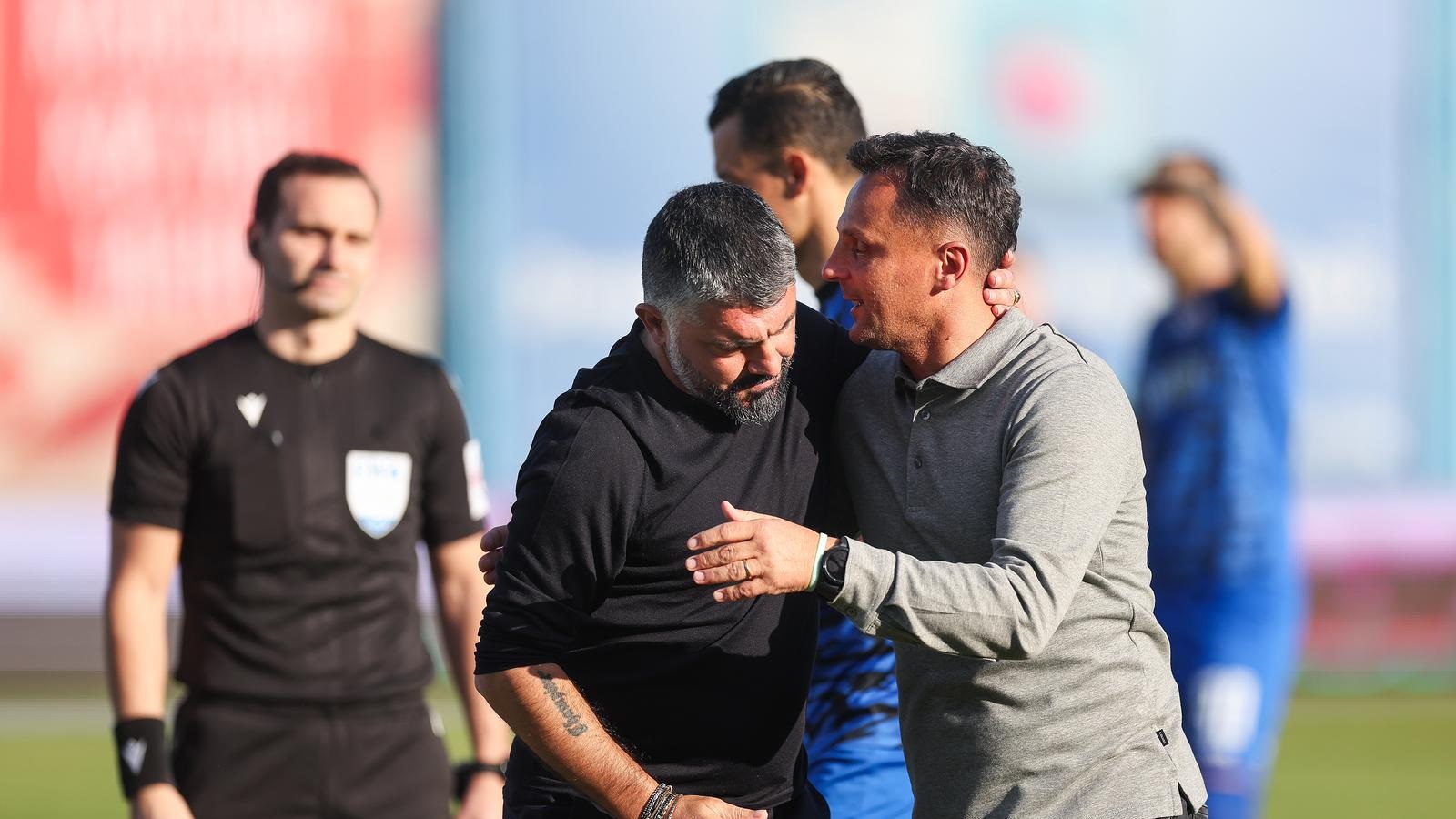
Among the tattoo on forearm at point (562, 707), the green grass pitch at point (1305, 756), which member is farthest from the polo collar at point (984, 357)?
the green grass pitch at point (1305, 756)

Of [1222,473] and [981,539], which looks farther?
[1222,473]

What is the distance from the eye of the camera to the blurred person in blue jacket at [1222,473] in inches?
265

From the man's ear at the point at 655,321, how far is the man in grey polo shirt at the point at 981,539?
0.33m

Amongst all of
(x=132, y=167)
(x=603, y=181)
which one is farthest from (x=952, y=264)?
(x=603, y=181)

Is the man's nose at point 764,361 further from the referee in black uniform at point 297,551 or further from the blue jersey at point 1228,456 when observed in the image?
the blue jersey at point 1228,456

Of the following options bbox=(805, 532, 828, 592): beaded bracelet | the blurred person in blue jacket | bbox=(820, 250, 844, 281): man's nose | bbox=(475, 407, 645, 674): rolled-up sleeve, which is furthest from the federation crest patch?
the blurred person in blue jacket

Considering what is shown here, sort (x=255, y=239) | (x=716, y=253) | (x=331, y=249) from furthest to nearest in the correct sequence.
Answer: (x=255, y=239) < (x=331, y=249) < (x=716, y=253)

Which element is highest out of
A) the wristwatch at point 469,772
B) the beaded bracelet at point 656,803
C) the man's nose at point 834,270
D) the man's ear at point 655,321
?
the man's nose at point 834,270

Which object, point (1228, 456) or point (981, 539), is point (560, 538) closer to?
point (981, 539)

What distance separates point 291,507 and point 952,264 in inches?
81.7

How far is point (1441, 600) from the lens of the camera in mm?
15953

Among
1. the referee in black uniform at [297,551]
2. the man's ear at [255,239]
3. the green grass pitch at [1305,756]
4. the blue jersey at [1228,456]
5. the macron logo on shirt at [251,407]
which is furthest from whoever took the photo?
the green grass pitch at [1305,756]

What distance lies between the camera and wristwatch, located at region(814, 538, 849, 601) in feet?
9.62

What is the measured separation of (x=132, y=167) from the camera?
16.0 m
